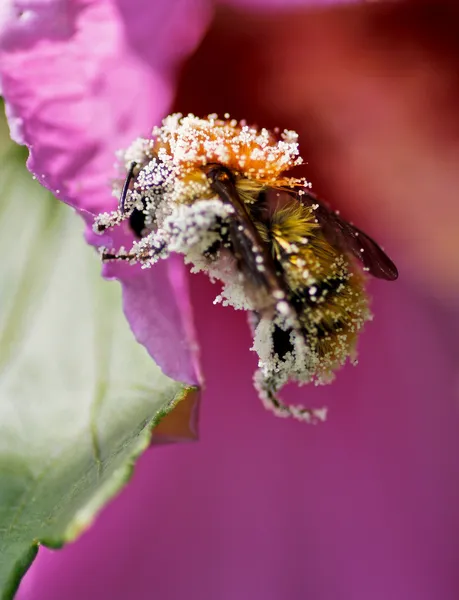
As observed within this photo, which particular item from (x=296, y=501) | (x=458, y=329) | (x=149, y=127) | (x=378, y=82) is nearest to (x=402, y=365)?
(x=458, y=329)

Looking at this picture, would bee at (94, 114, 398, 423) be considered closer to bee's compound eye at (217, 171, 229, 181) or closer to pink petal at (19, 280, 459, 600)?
bee's compound eye at (217, 171, 229, 181)

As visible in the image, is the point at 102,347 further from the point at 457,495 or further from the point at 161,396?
the point at 457,495

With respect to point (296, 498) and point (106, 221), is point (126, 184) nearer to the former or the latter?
point (106, 221)

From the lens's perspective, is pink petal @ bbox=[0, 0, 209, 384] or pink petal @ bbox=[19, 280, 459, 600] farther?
pink petal @ bbox=[19, 280, 459, 600]

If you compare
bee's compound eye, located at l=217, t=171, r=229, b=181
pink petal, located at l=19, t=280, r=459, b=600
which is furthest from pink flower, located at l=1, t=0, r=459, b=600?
bee's compound eye, located at l=217, t=171, r=229, b=181

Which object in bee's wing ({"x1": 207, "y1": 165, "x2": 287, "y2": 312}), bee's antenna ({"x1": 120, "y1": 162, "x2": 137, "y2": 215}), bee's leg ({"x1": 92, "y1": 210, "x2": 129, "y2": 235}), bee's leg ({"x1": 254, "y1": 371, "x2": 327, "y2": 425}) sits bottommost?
bee's leg ({"x1": 254, "y1": 371, "x2": 327, "y2": 425})

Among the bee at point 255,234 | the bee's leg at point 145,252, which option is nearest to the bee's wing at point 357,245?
the bee at point 255,234

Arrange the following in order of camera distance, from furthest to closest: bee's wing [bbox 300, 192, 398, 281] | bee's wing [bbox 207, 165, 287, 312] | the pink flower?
the pink flower < bee's wing [bbox 300, 192, 398, 281] < bee's wing [bbox 207, 165, 287, 312]
